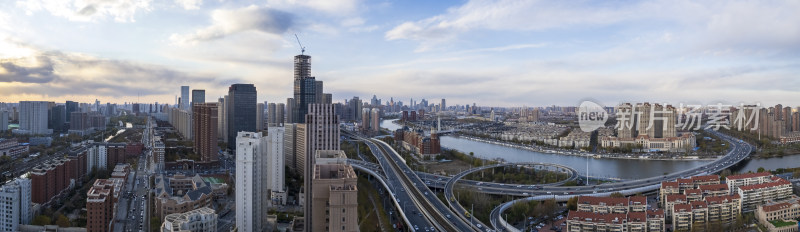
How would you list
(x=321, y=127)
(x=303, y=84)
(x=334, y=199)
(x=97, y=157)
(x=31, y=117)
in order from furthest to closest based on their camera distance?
(x=31, y=117)
(x=303, y=84)
(x=97, y=157)
(x=321, y=127)
(x=334, y=199)

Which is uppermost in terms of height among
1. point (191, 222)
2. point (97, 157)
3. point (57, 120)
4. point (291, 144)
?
point (57, 120)

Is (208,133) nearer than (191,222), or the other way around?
(191,222)

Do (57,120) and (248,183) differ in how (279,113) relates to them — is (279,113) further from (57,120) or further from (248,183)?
(248,183)

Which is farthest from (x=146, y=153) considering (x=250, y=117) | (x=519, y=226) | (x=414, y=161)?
(x=519, y=226)

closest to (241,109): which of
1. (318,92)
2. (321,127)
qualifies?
(318,92)

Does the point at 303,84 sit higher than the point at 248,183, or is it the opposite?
the point at 303,84

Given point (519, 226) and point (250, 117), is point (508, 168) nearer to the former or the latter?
point (519, 226)

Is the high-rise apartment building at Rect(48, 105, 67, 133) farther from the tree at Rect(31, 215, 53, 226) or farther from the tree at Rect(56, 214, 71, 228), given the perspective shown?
the tree at Rect(56, 214, 71, 228)

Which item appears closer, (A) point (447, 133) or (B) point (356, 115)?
(A) point (447, 133)
